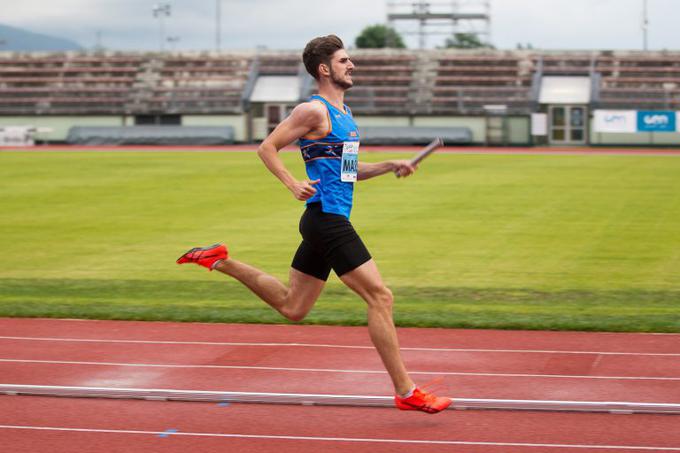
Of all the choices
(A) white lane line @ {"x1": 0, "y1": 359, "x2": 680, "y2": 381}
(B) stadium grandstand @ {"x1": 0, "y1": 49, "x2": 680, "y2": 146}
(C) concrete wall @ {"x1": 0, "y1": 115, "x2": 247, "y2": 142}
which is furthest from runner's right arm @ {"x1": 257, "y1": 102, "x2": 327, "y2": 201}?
(C) concrete wall @ {"x1": 0, "y1": 115, "x2": 247, "y2": 142}

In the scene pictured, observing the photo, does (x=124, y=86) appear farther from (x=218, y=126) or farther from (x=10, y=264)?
(x=10, y=264)

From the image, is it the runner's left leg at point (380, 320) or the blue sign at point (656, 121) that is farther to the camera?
the blue sign at point (656, 121)

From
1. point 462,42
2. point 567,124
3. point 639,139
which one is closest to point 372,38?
point 462,42

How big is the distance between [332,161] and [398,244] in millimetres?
9620

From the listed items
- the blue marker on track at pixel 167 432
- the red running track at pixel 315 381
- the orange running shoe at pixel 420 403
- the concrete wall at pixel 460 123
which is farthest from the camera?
the concrete wall at pixel 460 123

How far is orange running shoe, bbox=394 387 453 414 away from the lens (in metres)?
5.96

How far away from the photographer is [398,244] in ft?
51.5

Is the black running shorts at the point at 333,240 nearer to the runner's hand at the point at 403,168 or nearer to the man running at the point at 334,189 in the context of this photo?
the man running at the point at 334,189

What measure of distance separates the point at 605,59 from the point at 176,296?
5039 cm

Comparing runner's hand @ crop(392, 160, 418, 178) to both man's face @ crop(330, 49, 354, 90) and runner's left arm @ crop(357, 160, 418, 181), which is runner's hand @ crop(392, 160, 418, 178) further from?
man's face @ crop(330, 49, 354, 90)

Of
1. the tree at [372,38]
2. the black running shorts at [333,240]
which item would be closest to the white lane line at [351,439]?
the black running shorts at [333,240]

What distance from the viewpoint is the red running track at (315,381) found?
572cm

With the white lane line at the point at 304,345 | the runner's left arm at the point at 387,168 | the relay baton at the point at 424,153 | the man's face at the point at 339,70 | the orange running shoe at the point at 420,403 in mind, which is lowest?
the white lane line at the point at 304,345

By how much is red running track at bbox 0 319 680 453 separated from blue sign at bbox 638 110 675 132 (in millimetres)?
41454
